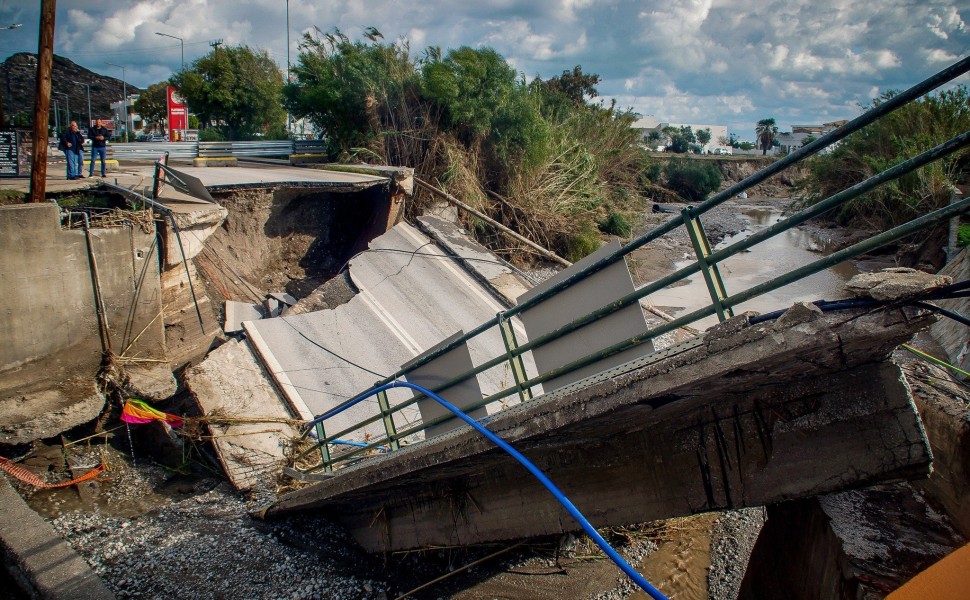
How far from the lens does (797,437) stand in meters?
2.54

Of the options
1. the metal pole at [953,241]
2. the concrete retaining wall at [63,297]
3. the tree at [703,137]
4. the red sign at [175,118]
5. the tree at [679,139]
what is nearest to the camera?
the concrete retaining wall at [63,297]

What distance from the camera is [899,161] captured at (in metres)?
19.1

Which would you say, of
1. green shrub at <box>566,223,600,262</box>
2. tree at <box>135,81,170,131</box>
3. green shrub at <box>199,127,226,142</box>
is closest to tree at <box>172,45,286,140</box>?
green shrub at <box>199,127,226,142</box>

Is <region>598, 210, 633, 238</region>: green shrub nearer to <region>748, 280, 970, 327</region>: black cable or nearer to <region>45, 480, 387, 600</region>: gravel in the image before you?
<region>45, 480, 387, 600</region>: gravel

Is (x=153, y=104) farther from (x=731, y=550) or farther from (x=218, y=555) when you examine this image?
(x=731, y=550)

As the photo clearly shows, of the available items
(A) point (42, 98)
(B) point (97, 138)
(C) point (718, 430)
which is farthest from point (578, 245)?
(C) point (718, 430)

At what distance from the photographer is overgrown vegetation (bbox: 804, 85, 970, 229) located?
16.2m

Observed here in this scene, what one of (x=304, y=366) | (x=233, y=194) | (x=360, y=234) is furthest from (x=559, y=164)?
(x=304, y=366)

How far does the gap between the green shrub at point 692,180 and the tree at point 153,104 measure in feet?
107

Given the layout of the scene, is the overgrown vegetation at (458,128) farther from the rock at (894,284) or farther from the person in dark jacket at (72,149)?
Result: the rock at (894,284)

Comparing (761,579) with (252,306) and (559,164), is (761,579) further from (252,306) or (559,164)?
(559,164)

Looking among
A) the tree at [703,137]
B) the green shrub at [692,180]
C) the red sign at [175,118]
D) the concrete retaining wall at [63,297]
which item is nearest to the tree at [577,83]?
the green shrub at [692,180]

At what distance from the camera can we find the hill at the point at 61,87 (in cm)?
3566

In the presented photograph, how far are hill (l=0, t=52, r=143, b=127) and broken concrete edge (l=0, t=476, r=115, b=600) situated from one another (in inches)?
1410
